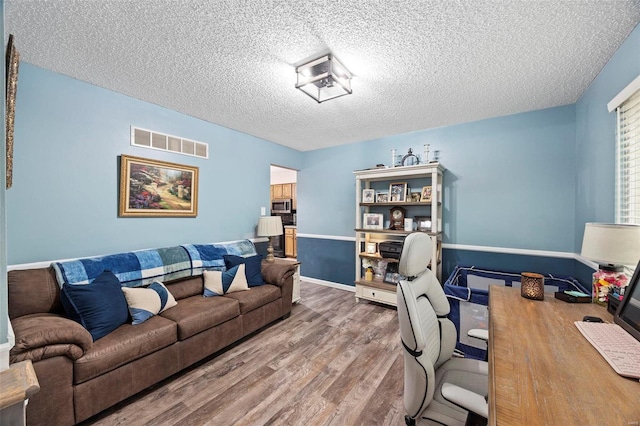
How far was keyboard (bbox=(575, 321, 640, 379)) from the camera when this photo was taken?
868mm

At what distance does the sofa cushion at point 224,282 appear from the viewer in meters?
2.67

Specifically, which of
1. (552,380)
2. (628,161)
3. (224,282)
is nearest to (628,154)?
(628,161)

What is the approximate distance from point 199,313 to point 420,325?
1.87 m

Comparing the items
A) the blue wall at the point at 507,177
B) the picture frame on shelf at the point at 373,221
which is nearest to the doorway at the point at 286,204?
the picture frame on shelf at the point at 373,221

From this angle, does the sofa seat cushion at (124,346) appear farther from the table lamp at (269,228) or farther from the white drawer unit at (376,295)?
the white drawer unit at (376,295)

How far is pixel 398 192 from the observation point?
362 centimetres

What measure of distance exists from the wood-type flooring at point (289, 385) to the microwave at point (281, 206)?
11.7ft

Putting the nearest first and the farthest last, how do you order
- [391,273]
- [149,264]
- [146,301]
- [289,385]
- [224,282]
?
1. [289,385]
2. [146,301]
3. [149,264]
4. [224,282]
5. [391,273]

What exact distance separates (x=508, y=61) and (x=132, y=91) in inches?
134

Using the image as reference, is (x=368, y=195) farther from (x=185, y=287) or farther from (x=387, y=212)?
(x=185, y=287)

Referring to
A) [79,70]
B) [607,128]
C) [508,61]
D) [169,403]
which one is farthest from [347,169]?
[169,403]

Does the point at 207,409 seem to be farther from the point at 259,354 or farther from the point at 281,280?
the point at 281,280

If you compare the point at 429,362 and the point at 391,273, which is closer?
the point at 429,362

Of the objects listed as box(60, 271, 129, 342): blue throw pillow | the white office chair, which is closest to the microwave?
box(60, 271, 129, 342): blue throw pillow
